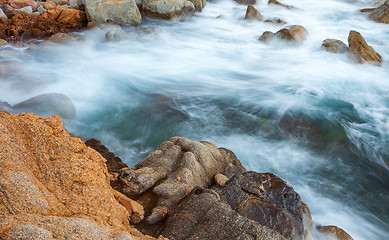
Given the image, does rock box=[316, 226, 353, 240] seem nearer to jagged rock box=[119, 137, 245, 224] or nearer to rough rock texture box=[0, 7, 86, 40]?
jagged rock box=[119, 137, 245, 224]

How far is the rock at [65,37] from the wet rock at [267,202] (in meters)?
10.6

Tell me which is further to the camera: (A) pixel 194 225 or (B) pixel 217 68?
(B) pixel 217 68

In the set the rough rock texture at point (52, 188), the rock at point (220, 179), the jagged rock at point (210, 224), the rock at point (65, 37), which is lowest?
the rock at point (65, 37)

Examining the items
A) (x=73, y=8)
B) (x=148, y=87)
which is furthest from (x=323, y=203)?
(x=73, y=8)

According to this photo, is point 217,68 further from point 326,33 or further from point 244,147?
point 326,33

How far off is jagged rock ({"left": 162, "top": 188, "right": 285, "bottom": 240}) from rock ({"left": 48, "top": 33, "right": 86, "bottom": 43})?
426 inches

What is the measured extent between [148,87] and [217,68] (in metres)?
3.00

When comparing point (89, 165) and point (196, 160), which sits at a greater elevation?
point (89, 165)

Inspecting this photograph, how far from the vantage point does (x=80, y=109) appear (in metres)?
8.30

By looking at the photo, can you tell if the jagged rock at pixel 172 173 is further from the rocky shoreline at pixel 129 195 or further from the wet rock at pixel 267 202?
the wet rock at pixel 267 202

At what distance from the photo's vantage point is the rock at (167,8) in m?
14.7

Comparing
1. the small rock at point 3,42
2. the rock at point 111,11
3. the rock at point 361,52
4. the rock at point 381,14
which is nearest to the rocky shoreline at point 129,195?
the rock at point 361,52

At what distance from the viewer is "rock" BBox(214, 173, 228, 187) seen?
4293 mm

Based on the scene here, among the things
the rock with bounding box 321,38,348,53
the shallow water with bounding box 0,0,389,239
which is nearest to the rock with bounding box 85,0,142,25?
the shallow water with bounding box 0,0,389,239
